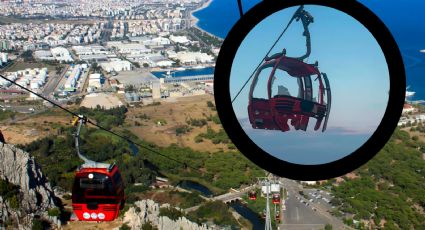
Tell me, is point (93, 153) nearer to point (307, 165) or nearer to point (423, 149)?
point (423, 149)

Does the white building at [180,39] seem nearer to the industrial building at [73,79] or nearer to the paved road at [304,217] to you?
the industrial building at [73,79]

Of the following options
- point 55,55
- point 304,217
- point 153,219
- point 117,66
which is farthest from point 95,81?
point 153,219

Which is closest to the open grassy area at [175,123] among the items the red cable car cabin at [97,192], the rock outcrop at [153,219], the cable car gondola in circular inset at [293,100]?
the rock outcrop at [153,219]

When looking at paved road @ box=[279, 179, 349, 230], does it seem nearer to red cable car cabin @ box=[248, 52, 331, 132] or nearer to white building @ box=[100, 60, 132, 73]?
red cable car cabin @ box=[248, 52, 331, 132]

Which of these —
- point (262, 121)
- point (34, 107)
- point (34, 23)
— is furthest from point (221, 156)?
point (34, 23)

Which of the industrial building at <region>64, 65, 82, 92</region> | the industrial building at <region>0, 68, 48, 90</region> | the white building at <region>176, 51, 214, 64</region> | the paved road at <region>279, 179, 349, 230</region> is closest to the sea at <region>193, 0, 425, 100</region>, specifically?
the white building at <region>176, 51, 214, 64</region>

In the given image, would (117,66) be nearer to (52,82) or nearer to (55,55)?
(52,82)
